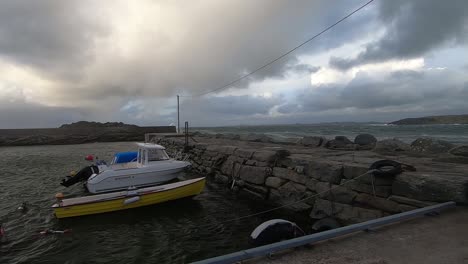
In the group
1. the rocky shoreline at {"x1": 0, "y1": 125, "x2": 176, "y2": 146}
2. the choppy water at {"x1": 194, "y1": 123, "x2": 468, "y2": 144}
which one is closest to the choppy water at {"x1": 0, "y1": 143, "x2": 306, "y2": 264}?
the choppy water at {"x1": 194, "y1": 123, "x2": 468, "y2": 144}

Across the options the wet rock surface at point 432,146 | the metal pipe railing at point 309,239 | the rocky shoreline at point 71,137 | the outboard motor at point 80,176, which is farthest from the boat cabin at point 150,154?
the rocky shoreline at point 71,137

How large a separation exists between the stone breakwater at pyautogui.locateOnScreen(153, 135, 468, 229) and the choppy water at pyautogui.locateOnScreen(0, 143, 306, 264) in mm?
855

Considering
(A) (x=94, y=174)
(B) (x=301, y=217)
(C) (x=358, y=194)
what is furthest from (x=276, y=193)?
(A) (x=94, y=174)

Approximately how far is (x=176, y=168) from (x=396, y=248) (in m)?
9.76

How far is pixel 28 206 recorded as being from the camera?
998cm

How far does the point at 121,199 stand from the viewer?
8828 millimetres

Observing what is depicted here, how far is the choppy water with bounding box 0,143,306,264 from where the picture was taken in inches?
240

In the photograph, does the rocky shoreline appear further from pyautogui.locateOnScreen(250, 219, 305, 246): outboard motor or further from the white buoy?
pyautogui.locateOnScreen(250, 219, 305, 246): outboard motor

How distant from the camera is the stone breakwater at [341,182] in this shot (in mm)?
5230

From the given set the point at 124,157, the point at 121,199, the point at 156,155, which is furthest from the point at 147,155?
the point at 121,199

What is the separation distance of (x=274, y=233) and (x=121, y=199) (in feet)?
19.6

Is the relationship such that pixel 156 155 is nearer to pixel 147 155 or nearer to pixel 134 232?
pixel 147 155

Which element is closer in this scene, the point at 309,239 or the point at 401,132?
the point at 309,239

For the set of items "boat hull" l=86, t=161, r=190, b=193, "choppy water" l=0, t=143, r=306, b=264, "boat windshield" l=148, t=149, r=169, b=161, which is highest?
"boat windshield" l=148, t=149, r=169, b=161
